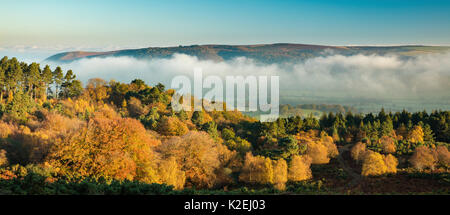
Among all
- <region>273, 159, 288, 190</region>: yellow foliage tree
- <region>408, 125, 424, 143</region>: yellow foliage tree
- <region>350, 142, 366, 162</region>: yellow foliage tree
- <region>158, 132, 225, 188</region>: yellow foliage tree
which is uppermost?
<region>158, 132, 225, 188</region>: yellow foliage tree

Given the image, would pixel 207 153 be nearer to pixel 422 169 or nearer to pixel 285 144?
pixel 285 144

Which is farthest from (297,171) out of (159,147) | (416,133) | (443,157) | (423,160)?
(416,133)

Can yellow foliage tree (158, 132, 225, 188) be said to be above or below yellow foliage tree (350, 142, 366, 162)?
above

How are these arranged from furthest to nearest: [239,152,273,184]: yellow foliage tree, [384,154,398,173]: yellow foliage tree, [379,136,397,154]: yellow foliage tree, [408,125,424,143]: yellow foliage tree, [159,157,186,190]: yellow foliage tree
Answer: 1. [408,125,424,143]: yellow foliage tree
2. [379,136,397,154]: yellow foliage tree
3. [384,154,398,173]: yellow foliage tree
4. [239,152,273,184]: yellow foliage tree
5. [159,157,186,190]: yellow foliage tree

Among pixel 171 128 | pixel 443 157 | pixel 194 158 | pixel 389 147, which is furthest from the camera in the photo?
pixel 389 147

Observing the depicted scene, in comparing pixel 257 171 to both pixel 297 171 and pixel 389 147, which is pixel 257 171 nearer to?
pixel 297 171

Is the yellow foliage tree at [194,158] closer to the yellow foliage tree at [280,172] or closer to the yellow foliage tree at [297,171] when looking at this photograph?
the yellow foliage tree at [280,172]

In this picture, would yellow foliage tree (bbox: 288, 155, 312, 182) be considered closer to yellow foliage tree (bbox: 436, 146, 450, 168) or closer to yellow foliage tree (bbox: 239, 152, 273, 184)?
yellow foliage tree (bbox: 239, 152, 273, 184)

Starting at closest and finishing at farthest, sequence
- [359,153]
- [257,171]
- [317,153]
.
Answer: [257,171]
[317,153]
[359,153]

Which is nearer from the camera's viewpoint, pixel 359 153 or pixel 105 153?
pixel 105 153

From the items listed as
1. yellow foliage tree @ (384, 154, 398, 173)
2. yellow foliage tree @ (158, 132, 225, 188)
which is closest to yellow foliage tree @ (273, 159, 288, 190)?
yellow foliage tree @ (158, 132, 225, 188)

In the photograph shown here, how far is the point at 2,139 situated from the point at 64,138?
11499 millimetres

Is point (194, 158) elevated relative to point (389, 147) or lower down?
elevated
